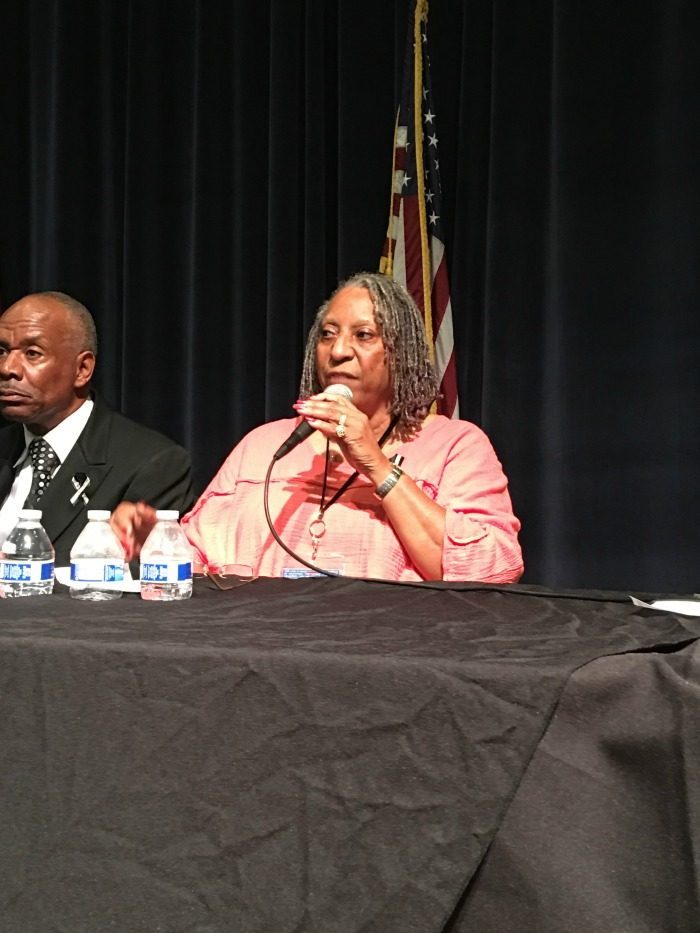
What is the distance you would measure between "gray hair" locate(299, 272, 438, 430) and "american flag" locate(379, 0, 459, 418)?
0.49 metres

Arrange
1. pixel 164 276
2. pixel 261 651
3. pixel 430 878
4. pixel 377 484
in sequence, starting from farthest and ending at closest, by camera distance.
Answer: pixel 164 276, pixel 377 484, pixel 261 651, pixel 430 878

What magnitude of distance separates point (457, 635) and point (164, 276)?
2.29 meters

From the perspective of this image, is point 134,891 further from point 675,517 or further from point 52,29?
point 52,29

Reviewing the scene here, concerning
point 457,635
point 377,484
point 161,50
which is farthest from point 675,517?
point 161,50

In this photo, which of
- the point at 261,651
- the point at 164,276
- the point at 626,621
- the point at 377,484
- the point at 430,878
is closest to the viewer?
the point at 430,878

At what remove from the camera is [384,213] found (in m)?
2.72

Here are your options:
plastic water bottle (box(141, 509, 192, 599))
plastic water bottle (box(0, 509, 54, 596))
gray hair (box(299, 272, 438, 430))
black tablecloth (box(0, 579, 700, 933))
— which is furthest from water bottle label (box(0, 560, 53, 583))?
gray hair (box(299, 272, 438, 430))

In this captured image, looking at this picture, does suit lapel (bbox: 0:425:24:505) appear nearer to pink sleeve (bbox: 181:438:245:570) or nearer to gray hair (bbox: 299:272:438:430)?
pink sleeve (bbox: 181:438:245:570)

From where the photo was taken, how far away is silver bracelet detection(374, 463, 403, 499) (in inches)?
65.1

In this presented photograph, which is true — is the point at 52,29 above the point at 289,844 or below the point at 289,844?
above

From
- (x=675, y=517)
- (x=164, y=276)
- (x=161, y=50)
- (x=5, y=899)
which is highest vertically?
(x=161, y=50)

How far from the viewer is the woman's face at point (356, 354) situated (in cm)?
194

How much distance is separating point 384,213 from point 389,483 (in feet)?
4.39

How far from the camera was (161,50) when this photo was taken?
2980 millimetres
